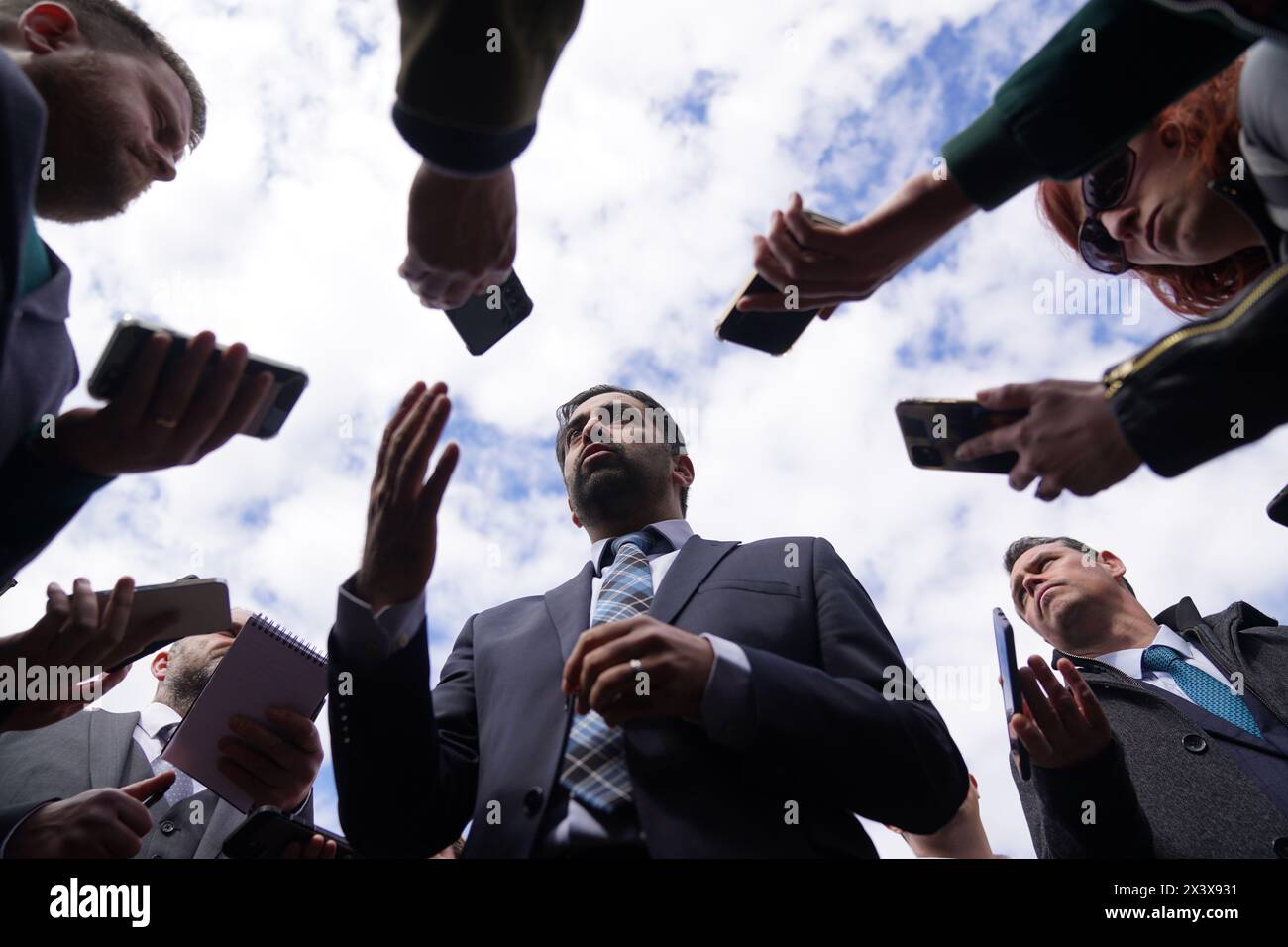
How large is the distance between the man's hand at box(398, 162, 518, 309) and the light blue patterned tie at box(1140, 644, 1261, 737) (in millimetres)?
3487

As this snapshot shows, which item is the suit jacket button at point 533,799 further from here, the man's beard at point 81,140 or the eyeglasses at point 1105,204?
Answer: the man's beard at point 81,140

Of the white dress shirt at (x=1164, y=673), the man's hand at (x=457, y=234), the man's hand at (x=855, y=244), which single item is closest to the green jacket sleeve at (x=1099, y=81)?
the man's hand at (x=855, y=244)

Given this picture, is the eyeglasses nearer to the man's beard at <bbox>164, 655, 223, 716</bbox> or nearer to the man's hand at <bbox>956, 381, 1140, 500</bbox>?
the man's hand at <bbox>956, 381, 1140, 500</bbox>

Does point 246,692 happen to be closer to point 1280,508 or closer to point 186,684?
point 186,684

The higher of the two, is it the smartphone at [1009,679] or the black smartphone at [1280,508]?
the black smartphone at [1280,508]

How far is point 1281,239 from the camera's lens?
1.82 m

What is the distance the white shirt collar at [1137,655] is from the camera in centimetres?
429

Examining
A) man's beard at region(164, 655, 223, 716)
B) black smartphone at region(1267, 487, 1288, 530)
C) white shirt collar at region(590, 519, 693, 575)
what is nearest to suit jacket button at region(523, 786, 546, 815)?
white shirt collar at region(590, 519, 693, 575)

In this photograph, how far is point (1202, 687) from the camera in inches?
157

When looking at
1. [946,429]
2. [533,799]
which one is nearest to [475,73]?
[946,429]

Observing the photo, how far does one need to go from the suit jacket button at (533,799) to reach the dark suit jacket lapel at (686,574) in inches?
23.3

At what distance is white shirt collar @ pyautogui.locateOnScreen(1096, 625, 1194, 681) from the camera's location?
4.29 meters
